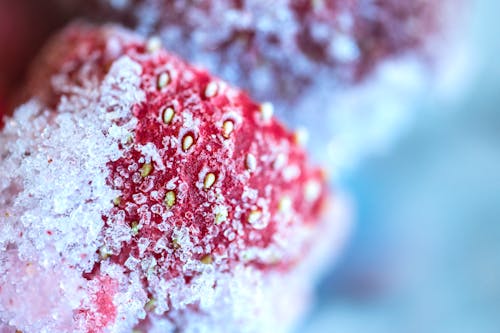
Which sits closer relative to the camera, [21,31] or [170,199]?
[170,199]

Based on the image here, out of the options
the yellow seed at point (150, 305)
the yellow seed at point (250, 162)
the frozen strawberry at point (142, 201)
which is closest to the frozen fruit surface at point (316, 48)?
the frozen strawberry at point (142, 201)

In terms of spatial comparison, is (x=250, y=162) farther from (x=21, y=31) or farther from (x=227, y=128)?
(x=21, y=31)

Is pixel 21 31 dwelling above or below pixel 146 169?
above

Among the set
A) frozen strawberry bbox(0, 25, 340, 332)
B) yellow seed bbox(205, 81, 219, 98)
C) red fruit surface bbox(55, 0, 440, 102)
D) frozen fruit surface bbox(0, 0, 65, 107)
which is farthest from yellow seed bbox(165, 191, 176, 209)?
frozen fruit surface bbox(0, 0, 65, 107)

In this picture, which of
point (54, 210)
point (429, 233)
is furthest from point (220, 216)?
point (429, 233)

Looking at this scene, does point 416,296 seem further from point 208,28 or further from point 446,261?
point 208,28

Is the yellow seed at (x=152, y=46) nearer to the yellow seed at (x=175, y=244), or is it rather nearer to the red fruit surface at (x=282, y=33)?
the red fruit surface at (x=282, y=33)

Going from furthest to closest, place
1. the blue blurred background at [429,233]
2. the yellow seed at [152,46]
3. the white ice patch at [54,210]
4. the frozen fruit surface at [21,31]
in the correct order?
the blue blurred background at [429,233] → the frozen fruit surface at [21,31] → the yellow seed at [152,46] → the white ice patch at [54,210]

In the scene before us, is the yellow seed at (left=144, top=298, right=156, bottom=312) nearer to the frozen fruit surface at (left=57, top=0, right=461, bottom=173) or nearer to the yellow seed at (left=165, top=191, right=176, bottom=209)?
the yellow seed at (left=165, top=191, right=176, bottom=209)
